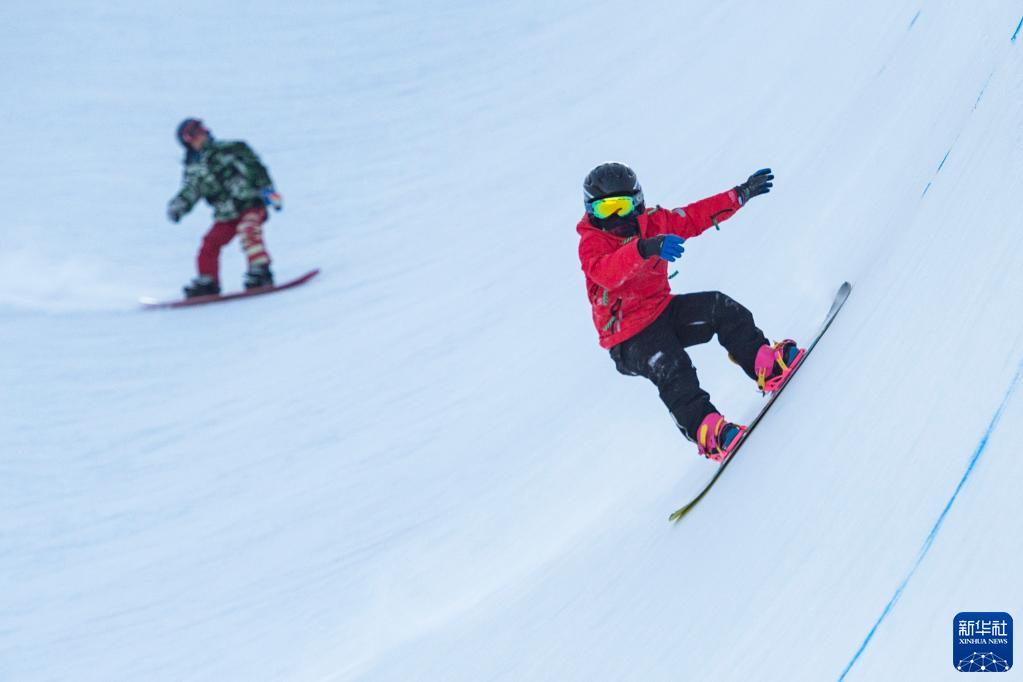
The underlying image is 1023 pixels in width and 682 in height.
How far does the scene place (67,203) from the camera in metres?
9.26

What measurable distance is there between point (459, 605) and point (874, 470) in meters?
1.93

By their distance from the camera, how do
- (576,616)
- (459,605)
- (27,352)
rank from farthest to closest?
1. (27,352)
2. (459,605)
3. (576,616)

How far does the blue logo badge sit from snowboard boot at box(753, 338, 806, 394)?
4.13 ft

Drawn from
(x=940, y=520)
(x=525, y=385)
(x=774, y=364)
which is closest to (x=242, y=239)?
(x=525, y=385)

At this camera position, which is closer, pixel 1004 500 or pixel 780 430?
pixel 1004 500

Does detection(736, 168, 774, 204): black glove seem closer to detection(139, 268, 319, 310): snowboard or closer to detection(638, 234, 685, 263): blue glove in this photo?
detection(638, 234, 685, 263): blue glove

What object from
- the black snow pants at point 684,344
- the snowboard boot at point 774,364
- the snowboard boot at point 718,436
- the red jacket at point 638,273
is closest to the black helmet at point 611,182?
the red jacket at point 638,273

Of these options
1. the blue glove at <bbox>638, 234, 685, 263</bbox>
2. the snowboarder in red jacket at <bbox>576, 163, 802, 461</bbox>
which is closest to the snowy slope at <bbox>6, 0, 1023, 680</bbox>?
the snowboarder in red jacket at <bbox>576, 163, 802, 461</bbox>

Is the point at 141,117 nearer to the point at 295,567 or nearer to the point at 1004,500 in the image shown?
the point at 295,567

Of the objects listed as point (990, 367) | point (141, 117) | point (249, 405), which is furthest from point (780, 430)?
point (141, 117)

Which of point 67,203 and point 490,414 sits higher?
point 67,203

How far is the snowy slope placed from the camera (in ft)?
11.8

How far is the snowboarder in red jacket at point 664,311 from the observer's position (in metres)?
3.93

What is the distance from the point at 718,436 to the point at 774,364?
434 mm
